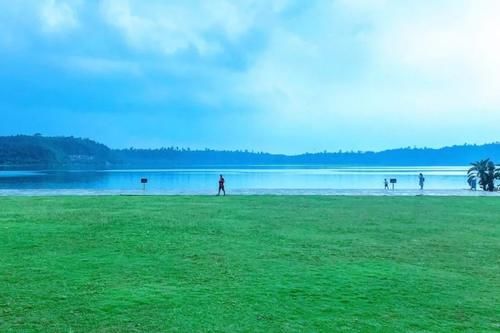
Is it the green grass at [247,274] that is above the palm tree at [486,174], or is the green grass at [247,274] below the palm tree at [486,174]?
below

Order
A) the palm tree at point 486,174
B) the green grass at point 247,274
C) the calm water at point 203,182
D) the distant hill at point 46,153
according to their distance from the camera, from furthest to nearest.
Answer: the distant hill at point 46,153, the calm water at point 203,182, the palm tree at point 486,174, the green grass at point 247,274

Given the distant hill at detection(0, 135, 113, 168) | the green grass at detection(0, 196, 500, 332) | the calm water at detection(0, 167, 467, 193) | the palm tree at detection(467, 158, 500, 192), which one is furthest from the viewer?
the distant hill at detection(0, 135, 113, 168)

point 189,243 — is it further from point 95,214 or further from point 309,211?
point 309,211

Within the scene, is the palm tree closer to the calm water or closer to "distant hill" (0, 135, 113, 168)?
the calm water

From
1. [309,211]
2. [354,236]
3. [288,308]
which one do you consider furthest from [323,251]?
[309,211]

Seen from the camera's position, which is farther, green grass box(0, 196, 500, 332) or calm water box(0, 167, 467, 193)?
calm water box(0, 167, 467, 193)

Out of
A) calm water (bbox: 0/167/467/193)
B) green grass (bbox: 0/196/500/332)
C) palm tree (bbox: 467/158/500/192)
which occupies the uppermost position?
palm tree (bbox: 467/158/500/192)

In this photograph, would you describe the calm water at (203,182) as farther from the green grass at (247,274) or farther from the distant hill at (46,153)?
the distant hill at (46,153)

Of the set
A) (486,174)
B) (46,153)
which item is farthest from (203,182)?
(46,153)

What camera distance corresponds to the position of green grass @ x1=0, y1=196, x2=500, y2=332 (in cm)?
554

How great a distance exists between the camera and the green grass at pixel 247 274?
5.54 meters

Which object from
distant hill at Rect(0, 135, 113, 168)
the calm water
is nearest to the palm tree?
the calm water

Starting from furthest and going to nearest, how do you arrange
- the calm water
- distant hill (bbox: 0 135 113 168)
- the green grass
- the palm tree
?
1. distant hill (bbox: 0 135 113 168)
2. the calm water
3. the palm tree
4. the green grass

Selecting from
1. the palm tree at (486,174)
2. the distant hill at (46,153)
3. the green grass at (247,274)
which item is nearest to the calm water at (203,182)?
the palm tree at (486,174)
